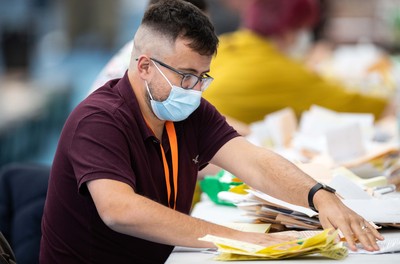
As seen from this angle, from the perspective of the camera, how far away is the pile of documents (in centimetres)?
210

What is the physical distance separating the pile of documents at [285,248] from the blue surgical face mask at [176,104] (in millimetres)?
420

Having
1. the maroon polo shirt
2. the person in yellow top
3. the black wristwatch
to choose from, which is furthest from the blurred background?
the black wristwatch

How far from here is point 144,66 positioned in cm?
243

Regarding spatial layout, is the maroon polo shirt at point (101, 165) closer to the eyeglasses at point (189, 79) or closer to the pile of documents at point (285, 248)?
the eyeglasses at point (189, 79)

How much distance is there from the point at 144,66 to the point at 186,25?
156 mm

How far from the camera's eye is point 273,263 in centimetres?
212

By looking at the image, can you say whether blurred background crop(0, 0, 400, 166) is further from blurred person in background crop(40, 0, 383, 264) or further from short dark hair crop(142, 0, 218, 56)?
short dark hair crop(142, 0, 218, 56)

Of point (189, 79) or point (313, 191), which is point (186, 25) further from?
point (313, 191)

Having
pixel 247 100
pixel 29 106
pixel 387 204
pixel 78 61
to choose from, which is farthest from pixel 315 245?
pixel 78 61

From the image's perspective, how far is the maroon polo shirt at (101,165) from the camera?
89.2 inches

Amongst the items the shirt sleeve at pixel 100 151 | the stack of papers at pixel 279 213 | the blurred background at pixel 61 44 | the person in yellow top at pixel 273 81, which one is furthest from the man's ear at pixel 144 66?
the blurred background at pixel 61 44

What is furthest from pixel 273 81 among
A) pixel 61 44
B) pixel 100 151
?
pixel 61 44

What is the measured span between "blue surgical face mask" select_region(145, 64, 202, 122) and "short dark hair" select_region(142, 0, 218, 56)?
110mm

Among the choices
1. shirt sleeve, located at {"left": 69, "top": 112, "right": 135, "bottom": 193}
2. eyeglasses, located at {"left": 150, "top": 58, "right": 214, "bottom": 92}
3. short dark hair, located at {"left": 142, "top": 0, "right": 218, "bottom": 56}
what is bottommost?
shirt sleeve, located at {"left": 69, "top": 112, "right": 135, "bottom": 193}
